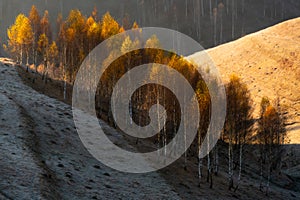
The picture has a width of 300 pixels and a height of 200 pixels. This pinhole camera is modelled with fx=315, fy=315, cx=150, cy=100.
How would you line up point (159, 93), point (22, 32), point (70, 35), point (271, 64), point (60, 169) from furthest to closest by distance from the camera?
point (271, 64), point (22, 32), point (70, 35), point (159, 93), point (60, 169)

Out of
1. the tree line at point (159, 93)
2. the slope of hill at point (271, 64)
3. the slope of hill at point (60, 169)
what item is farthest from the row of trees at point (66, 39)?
the slope of hill at point (271, 64)

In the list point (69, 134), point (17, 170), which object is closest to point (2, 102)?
point (69, 134)

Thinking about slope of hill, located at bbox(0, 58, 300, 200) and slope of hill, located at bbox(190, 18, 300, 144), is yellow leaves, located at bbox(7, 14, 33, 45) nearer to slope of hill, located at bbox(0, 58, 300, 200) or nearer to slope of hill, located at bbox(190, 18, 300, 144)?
slope of hill, located at bbox(0, 58, 300, 200)

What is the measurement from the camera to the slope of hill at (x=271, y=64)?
298 ft

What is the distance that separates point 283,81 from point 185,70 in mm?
59594

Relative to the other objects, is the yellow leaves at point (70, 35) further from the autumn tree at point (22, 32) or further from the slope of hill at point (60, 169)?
the slope of hill at point (60, 169)

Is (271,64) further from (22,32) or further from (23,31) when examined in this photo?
(22,32)

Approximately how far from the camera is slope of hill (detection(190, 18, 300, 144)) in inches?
3580

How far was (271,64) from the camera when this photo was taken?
104 metres

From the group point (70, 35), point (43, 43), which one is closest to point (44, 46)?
point (43, 43)

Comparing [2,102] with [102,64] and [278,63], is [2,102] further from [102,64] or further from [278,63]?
[278,63]

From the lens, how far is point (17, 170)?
2614 cm

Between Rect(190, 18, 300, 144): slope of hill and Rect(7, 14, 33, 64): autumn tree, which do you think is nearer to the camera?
Rect(7, 14, 33, 64): autumn tree

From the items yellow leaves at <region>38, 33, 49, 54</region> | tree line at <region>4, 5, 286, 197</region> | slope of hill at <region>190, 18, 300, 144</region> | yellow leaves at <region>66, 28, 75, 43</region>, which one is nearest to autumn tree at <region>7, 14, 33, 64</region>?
tree line at <region>4, 5, 286, 197</region>
